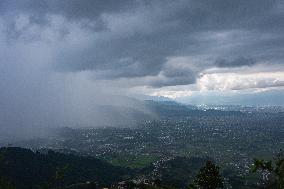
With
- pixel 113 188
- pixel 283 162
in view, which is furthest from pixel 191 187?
pixel 283 162

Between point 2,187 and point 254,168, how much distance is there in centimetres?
8961

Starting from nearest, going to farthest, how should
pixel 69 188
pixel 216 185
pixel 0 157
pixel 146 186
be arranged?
pixel 216 185 → pixel 0 157 → pixel 146 186 → pixel 69 188

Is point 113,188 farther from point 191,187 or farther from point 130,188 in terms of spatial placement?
point 191,187

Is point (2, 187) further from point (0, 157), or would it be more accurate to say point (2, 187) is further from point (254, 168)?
point (254, 168)

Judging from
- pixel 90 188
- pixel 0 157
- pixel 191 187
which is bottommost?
pixel 90 188

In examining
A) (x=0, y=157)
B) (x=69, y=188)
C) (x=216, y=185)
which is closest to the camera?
(x=216, y=185)

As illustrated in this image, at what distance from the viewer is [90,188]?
194875 millimetres

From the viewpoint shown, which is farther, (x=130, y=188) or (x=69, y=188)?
(x=69, y=188)

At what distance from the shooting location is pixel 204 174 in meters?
118

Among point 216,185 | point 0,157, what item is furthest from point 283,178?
point 0,157

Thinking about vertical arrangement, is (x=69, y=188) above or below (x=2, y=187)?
below

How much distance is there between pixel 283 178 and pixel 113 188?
109 metres

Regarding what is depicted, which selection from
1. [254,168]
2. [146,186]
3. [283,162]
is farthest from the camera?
[146,186]

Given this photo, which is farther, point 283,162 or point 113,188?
point 113,188
